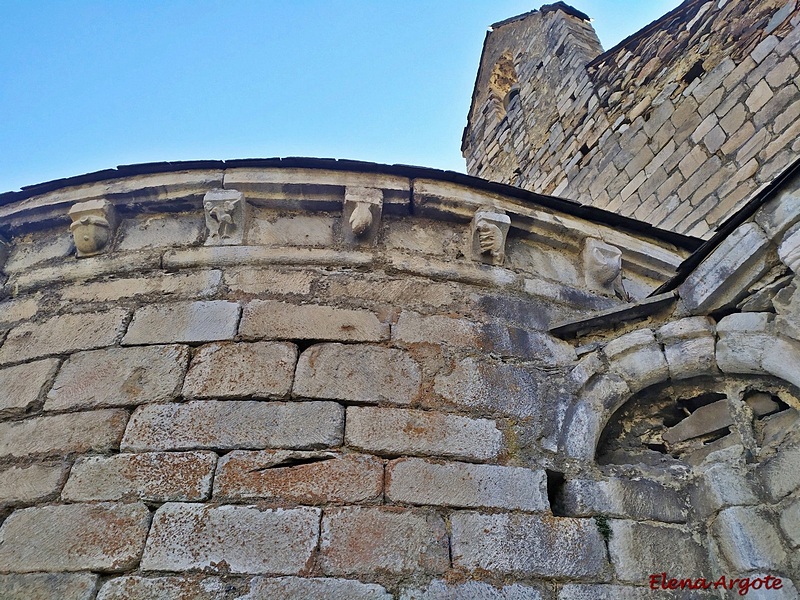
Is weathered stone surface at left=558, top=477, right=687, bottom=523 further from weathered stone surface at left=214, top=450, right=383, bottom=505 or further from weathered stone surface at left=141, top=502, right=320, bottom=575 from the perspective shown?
weathered stone surface at left=141, top=502, right=320, bottom=575

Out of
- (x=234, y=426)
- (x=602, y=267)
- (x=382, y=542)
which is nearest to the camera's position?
(x=382, y=542)

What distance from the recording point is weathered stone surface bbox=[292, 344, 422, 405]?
2.42 metres

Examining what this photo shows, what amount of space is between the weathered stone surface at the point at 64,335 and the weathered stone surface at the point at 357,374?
93cm

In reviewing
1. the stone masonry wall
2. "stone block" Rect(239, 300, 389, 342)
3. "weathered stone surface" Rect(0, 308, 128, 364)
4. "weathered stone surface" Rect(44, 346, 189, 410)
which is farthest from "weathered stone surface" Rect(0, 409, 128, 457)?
the stone masonry wall

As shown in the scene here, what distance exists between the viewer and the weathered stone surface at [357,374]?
7.94ft

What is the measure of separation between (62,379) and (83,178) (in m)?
1.35

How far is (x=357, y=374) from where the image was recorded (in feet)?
8.18

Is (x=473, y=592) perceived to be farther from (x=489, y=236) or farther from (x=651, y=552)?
(x=489, y=236)

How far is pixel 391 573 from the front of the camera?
6.55 feet

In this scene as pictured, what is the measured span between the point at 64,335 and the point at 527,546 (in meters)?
2.21

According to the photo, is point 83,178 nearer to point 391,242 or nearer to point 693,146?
point 391,242

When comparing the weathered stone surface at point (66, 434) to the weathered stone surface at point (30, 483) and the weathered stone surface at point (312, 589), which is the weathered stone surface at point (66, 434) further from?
the weathered stone surface at point (312, 589)

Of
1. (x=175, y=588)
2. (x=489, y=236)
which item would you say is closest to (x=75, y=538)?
(x=175, y=588)

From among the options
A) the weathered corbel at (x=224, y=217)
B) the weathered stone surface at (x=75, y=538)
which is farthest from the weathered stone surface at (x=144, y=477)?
the weathered corbel at (x=224, y=217)
